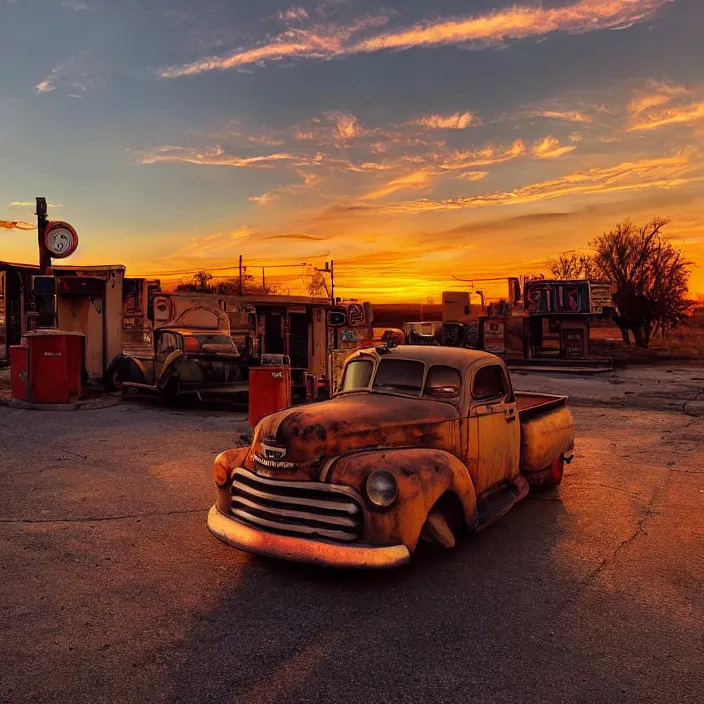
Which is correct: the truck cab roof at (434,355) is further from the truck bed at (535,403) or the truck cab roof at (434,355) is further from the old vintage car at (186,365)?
the old vintage car at (186,365)

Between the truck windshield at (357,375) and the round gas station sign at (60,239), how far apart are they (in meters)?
14.6

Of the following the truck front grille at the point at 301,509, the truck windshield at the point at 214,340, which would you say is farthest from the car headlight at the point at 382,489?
the truck windshield at the point at 214,340

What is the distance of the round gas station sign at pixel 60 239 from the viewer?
17.5 meters

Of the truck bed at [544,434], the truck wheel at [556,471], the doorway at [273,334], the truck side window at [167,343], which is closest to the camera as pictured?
the truck bed at [544,434]

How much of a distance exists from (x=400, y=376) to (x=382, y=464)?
1.40m

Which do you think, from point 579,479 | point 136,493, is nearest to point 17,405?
point 136,493

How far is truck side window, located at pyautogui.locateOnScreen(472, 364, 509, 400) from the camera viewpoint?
559 centimetres

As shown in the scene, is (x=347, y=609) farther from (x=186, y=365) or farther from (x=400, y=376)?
(x=186, y=365)

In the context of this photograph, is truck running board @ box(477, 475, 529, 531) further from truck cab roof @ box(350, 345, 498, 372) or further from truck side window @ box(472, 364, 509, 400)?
truck cab roof @ box(350, 345, 498, 372)

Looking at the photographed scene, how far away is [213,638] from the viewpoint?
354cm

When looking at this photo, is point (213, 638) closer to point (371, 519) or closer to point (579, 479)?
point (371, 519)

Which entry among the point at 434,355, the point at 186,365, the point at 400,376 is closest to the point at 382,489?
the point at 400,376

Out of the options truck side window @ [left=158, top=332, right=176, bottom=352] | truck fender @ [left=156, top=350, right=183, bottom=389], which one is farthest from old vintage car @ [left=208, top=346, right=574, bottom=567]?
truck side window @ [left=158, top=332, right=176, bottom=352]

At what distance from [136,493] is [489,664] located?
4.59m
